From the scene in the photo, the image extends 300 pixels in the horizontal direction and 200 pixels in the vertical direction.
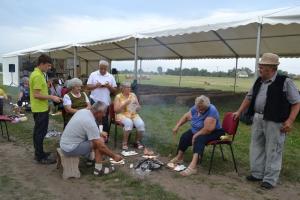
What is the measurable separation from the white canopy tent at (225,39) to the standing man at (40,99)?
4.38 metres

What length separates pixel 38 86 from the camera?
184 inches

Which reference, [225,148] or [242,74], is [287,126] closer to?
[225,148]

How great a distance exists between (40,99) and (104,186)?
1.61m

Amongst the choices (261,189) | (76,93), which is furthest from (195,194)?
(76,93)

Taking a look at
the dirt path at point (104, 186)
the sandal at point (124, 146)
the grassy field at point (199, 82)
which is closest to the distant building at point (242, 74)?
the grassy field at point (199, 82)

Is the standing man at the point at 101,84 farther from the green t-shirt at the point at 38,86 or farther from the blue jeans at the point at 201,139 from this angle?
the blue jeans at the point at 201,139

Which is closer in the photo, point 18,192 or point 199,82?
point 18,192

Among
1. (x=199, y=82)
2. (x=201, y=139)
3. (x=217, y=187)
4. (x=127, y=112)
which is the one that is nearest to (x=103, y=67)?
(x=127, y=112)

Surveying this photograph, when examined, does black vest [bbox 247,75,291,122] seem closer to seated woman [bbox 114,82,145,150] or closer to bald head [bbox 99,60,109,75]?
seated woman [bbox 114,82,145,150]

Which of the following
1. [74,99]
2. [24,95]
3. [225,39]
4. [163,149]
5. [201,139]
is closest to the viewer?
[201,139]

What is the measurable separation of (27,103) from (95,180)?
6737mm

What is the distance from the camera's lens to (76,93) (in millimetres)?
5355

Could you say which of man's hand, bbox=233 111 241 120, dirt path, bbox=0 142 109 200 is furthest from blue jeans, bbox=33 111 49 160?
man's hand, bbox=233 111 241 120

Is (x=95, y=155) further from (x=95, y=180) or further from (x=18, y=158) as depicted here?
(x=18, y=158)
